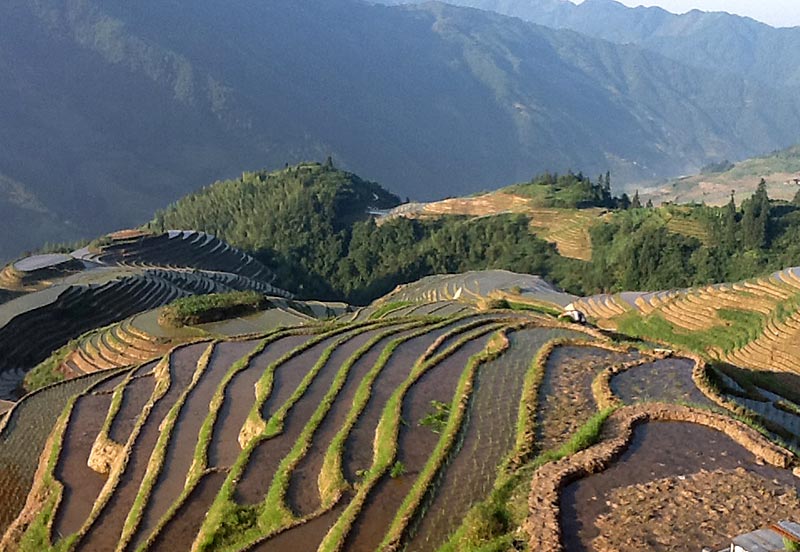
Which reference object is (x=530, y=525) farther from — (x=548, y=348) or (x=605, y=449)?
(x=548, y=348)

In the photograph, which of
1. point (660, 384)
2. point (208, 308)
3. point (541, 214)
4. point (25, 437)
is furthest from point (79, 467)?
point (541, 214)

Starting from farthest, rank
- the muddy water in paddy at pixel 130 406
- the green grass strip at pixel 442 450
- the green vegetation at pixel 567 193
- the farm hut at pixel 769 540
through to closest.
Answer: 1. the green vegetation at pixel 567 193
2. the muddy water in paddy at pixel 130 406
3. the green grass strip at pixel 442 450
4. the farm hut at pixel 769 540

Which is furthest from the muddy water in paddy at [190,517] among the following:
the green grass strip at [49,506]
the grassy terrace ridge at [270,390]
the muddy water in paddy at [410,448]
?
the muddy water in paddy at [410,448]

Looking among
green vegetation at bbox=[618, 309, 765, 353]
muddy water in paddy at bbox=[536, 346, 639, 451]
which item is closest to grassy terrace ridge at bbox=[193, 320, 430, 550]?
muddy water in paddy at bbox=[536, 346, 639, 451]

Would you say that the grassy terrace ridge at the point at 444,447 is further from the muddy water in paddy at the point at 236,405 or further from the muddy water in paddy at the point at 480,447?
the muddy water in paddy at the point at 236,405

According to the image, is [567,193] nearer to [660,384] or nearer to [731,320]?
[731,320]
